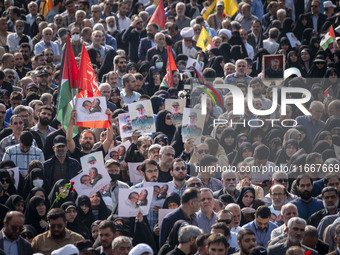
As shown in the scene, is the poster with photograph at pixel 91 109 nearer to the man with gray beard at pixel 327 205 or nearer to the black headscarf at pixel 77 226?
the black headscarf at pixel 77 226

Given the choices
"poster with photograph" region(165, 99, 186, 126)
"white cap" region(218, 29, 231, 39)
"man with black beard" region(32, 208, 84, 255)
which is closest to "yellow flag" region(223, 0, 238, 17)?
"white cap" region(218, 29, 231, 39)

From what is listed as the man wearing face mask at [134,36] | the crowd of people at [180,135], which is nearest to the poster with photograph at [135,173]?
the crowd of people at [180,135]

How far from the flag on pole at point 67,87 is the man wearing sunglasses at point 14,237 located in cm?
420

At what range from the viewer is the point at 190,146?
16.3m

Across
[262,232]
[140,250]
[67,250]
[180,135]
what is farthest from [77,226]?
[180,135]

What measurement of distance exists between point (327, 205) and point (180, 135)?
4.05 metres

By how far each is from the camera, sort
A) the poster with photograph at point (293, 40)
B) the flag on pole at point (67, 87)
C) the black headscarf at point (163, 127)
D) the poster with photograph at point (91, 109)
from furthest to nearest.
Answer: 1. the poster with photograph at point (293, 40)
2. the black headscarf at point (163, 127)
3. the flag on pole at point (67, 87)
4. the poster with photograph at point (91, 109)

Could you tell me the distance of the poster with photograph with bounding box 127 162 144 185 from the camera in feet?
50.2

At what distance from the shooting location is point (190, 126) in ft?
54.4

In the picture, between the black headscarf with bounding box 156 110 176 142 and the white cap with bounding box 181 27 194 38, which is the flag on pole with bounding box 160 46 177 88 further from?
the black headscarf with bounding box 156 110 176 142

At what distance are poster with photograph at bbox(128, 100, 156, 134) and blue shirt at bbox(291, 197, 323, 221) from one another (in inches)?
142

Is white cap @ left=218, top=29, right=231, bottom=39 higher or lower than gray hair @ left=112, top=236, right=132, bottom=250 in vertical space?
higher

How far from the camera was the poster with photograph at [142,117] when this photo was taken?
54.9ft

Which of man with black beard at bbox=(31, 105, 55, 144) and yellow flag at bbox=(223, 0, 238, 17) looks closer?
man with black beard at bbox=(31, 105, 55, 144)
